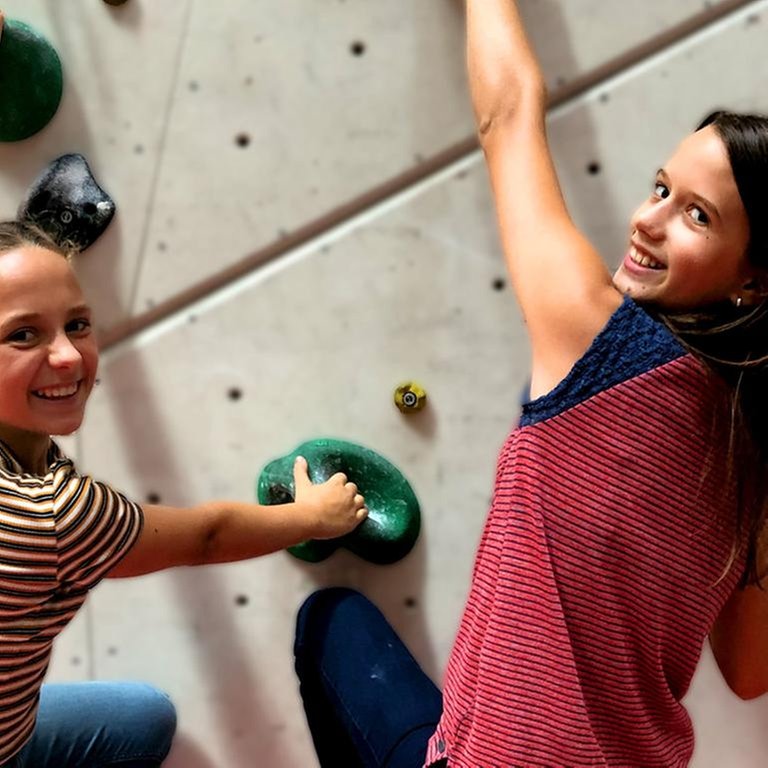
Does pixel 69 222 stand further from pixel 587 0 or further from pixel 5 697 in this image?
pixel 587 0

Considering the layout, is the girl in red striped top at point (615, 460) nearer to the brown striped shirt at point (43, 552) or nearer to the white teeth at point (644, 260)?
the white teeth at point (644, 260)

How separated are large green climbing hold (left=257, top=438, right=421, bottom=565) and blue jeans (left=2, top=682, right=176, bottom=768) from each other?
25cm

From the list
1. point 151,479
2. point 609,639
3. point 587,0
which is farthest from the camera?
point 151,479

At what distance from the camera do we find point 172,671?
102 centimetres

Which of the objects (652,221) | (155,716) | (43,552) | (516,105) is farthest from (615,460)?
(155,716)

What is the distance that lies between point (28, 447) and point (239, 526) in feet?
0.67

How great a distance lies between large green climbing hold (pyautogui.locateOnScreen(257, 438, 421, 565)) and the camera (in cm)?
95

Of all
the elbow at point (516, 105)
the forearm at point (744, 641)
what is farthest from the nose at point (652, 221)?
the forearm at point (744, 641)

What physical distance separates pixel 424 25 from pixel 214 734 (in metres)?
Result: 0.85

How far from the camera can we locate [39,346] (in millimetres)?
672

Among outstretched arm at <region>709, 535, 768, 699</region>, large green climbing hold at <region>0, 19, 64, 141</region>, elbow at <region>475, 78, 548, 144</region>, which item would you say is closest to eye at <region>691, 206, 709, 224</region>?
elbow at <region>475, 78, 548, 144</region>

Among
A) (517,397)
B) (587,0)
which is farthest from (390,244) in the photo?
(587,0)

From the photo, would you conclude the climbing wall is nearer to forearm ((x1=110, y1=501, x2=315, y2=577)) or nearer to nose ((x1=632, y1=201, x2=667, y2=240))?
forearm ((x1=110, y1=501, x2=315, y2=577))

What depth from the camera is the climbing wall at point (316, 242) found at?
0.90 meters
